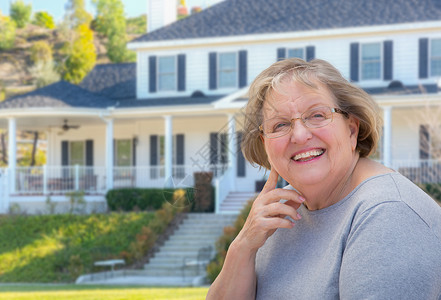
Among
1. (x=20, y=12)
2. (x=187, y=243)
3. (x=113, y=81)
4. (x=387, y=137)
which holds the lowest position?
(x=187, y=243)

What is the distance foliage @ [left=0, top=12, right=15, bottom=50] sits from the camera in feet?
248

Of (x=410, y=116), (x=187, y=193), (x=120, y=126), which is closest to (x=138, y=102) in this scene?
(x=120, y=126)

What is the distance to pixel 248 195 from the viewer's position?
21484 mm

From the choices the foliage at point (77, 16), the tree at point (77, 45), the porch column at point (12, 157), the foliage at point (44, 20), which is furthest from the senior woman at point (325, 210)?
the foliage at point (44, 20)

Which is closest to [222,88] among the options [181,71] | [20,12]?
[181,71]

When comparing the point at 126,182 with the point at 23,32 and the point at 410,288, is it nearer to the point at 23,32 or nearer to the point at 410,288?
the point at 410,288

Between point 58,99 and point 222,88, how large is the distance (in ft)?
19.4

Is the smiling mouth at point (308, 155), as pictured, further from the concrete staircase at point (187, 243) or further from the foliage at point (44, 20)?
the foliage at point (44, 20)

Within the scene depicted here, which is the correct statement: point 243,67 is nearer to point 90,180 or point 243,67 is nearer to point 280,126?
point 90,180

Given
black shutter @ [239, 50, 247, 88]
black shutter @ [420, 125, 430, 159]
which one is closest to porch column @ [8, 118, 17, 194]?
black shutter @ [239, 50, 247, 88]

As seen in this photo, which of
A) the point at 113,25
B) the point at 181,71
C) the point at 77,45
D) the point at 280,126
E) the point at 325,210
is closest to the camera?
the point at 325,210

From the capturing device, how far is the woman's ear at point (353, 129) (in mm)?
2186

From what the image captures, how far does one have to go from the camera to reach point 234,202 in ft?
69.1

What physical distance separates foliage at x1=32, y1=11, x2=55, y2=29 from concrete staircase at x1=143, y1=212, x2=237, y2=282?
6842cm
